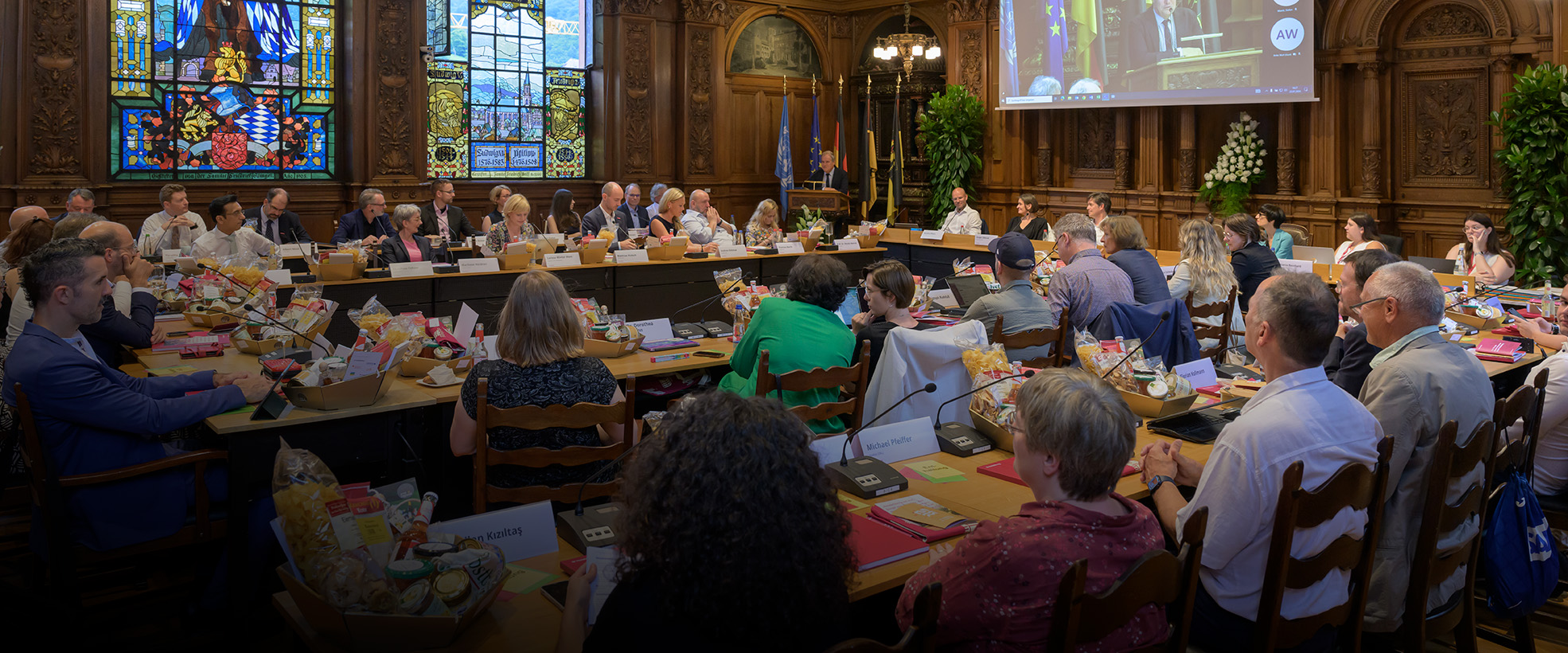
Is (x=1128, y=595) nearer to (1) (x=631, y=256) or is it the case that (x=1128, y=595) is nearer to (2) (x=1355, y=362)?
(2) (x=1355, y=362)

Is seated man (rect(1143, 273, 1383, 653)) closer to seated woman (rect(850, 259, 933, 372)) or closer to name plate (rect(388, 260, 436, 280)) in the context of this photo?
seated woman (rect(850, 259, 933, 372))

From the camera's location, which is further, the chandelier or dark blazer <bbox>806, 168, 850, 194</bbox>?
dark blazer <bbox>806, 168, 850, 194</bbox>

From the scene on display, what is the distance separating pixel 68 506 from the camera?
2.92 meters

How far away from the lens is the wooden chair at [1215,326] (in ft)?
17.6

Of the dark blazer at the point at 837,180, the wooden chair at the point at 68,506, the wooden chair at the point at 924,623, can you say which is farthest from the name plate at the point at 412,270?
the dark blazer at the point at 837,180

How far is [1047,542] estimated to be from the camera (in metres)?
1.77

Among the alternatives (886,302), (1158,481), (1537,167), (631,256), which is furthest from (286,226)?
(1537,167)

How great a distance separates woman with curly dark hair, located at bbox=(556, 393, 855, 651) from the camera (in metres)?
1.43

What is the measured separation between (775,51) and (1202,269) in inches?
320

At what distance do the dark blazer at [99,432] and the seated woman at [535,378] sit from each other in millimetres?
845

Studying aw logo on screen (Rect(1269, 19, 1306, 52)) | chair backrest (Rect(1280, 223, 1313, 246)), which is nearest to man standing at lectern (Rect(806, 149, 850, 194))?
aw logo on screen (Rect(1269, 19, 1306, 52))

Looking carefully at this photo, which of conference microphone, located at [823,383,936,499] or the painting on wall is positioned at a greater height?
the painting on wall

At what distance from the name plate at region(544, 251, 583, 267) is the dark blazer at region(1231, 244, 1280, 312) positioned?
4176 millimetres

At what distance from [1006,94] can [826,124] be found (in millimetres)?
2449
